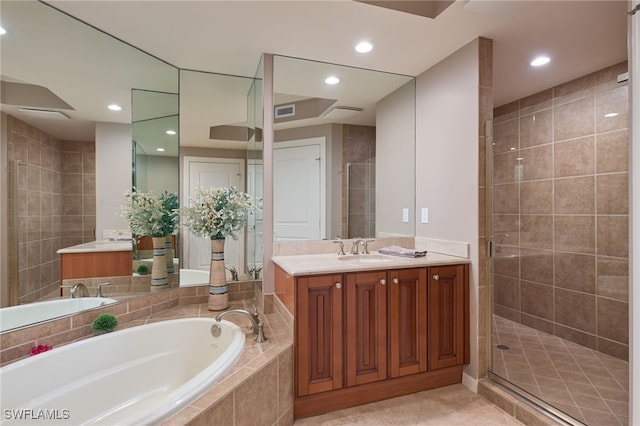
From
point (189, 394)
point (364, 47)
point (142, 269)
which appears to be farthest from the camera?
point (142, 269)

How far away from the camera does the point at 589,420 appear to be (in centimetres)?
172

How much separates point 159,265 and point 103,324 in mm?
603

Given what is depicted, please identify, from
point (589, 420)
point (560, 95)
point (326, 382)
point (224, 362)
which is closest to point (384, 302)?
point (326, 382)

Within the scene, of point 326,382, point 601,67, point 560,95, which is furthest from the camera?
point 560,95

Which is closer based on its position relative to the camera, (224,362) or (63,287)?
(224,362)

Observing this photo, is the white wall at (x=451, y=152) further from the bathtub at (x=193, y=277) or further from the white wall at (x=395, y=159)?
the bathtub at (x=193, y=277)

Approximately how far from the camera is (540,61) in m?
2.51

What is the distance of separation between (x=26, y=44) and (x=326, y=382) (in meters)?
2.64

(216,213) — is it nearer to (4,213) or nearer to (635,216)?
(4,213)

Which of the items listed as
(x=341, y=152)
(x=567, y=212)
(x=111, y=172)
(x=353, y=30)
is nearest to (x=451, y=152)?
(x=341, y=152)

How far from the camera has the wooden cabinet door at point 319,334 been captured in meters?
1.88

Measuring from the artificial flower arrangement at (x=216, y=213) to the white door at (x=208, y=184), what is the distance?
0.58 feet

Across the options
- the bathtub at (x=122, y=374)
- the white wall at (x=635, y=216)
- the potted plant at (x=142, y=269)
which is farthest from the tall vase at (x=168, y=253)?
the white wall at (x=635, y=216)

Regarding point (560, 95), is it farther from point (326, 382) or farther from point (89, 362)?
point (89, 362)
